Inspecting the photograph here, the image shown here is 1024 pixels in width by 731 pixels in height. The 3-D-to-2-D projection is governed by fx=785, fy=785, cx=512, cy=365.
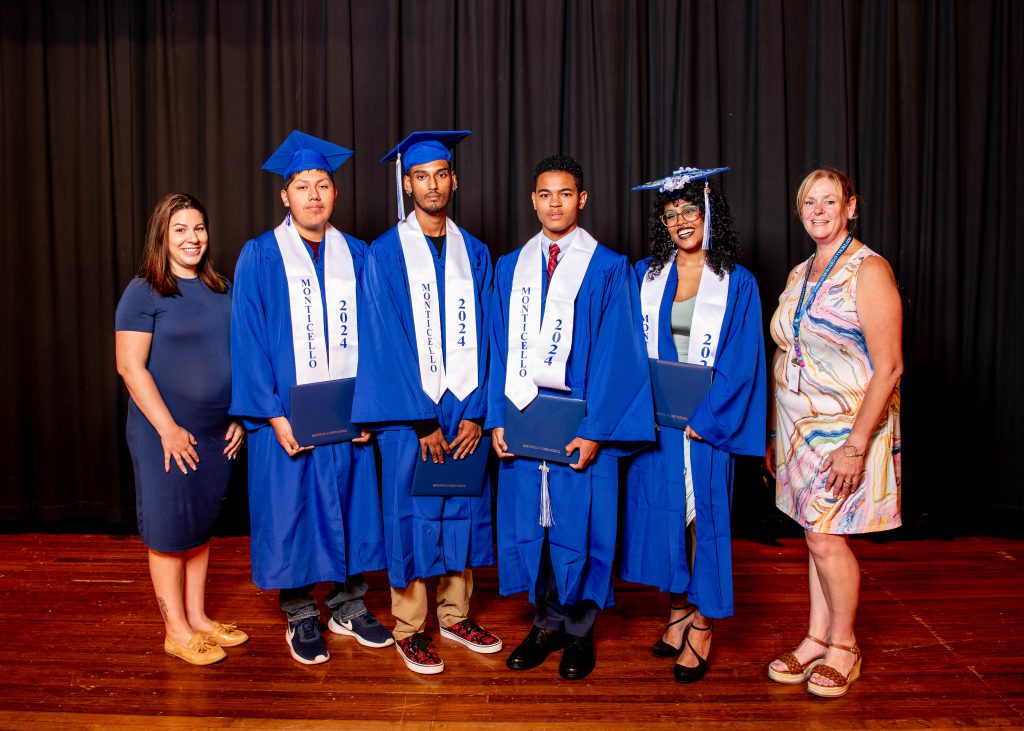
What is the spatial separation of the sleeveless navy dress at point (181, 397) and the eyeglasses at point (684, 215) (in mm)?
1532

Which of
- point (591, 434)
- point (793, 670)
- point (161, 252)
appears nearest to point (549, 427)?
point (591, 434)

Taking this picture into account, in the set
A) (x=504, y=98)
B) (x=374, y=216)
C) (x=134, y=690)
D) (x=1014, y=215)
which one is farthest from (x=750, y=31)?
(x=134, y=690)

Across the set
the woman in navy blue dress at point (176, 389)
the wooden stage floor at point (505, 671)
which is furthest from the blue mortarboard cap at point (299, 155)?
the wooden stage floor at point (505, 671)

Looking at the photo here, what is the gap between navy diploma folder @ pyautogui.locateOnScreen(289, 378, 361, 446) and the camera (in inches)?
103

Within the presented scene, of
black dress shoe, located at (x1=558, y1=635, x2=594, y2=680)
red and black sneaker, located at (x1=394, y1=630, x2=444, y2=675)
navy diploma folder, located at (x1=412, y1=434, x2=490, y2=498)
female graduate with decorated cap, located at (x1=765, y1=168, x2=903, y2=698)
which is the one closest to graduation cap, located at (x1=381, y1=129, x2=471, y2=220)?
navy diploma folder, located at (x1=412, y1=434, x2=490, y2=498)

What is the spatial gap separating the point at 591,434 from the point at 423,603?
86cm

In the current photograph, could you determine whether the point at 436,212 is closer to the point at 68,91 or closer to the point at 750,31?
the point at 750,31

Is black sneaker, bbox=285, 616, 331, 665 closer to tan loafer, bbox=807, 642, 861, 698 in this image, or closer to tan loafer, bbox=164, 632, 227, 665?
tan loafer, bbox=164, 632, 227, 665

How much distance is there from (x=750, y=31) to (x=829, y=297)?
2.24m

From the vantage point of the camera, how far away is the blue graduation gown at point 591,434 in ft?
8.24

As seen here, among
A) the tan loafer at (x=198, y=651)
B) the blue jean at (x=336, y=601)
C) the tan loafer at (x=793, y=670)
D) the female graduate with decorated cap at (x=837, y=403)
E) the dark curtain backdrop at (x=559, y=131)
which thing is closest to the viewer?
the female graduate with decorated cap at (x=837, y=403)

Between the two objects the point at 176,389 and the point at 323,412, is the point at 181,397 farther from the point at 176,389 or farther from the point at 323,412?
the point at 323,412

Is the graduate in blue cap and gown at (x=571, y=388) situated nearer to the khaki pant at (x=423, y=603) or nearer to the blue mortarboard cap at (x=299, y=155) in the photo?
the khaki pant at (x=423, y=603)

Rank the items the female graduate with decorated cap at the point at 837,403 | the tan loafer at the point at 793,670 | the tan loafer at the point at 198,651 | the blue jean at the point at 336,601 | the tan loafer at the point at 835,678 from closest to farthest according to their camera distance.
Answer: the female graduate with decorated cap at the point at 837,403 < the tan loafer at the point at 835,678 < the tan loafer at the point at 793,670 < the tan loafer at the point at 198,651 < the blue jean at the point at 336,601
